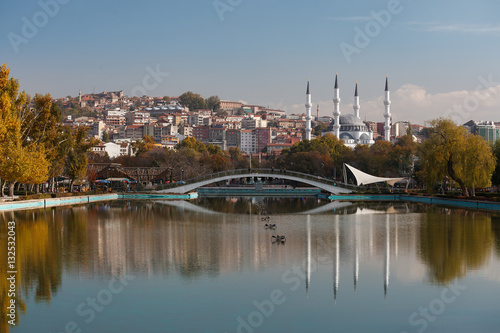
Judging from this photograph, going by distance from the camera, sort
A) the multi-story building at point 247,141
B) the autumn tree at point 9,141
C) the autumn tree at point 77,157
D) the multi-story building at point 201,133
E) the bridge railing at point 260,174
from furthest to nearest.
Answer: the multi-story building at point 201,133 < the multi-story building at point 247,141 < the bridge railing at point 260,174 < the autumn tree at point 77,157 < the autumn tree at point 9,141

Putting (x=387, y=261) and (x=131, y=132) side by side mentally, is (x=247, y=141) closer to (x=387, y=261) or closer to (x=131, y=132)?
(x=131, y=132)

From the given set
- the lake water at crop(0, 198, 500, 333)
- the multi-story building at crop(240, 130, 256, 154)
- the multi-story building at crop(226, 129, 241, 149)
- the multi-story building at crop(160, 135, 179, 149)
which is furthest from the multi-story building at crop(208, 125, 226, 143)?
the lake water at crop(0, 198, 500, 333)

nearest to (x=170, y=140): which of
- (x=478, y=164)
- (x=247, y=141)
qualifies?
(x=247, y=141)

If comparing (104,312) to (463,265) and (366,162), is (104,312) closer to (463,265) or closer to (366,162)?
(463,265)

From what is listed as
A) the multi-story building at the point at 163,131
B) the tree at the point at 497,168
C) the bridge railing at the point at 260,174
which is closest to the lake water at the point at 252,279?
the tree at the point at 497,168

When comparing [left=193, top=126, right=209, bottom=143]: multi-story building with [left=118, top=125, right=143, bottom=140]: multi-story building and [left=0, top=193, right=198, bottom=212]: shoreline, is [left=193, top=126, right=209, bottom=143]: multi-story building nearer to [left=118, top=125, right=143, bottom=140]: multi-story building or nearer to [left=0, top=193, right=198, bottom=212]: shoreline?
[left=118, top=125, right=143, bottom=140]: multi-story building

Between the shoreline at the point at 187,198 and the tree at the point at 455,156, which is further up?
the tree at the point at 455,156

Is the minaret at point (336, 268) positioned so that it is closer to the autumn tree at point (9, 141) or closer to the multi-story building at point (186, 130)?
the autumn tree at point (9, 141)
